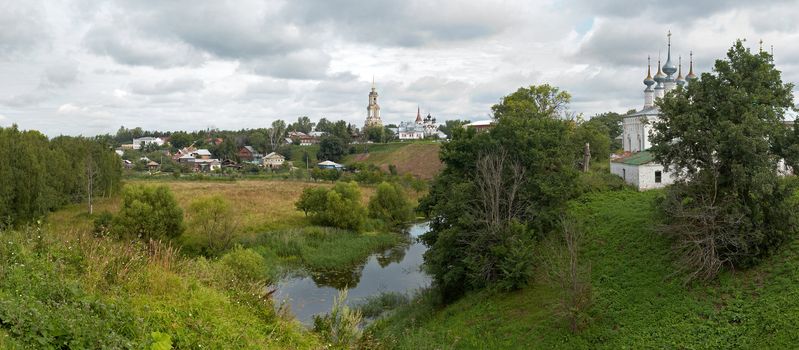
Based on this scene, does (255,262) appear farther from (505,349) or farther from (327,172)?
(327,172)

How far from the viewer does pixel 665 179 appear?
3012cm

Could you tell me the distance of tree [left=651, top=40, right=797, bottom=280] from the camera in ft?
54.0

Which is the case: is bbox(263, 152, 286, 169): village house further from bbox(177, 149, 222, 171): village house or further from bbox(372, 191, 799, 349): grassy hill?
bbox(372, 191, 799, 349): grassy hill

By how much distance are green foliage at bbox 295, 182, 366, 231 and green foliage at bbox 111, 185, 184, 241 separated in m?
10.1

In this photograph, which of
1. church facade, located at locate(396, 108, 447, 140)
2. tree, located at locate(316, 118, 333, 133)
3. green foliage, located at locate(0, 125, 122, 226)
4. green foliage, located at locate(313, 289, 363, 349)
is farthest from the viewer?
tree, located at locate(316, 118, 333, 133)

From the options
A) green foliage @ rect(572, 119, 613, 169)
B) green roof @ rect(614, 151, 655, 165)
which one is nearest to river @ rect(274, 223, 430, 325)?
green foliage @ rect(572, 119, 613, 169)

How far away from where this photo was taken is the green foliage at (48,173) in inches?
1236

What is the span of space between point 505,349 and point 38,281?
39.6 ft

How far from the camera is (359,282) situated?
2780cm

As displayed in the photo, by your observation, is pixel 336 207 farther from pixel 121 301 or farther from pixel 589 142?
pixel 121 301

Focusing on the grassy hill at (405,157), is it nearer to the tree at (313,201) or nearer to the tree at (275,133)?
the tree at (275,133)

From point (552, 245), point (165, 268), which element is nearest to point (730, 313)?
point (552, 245)

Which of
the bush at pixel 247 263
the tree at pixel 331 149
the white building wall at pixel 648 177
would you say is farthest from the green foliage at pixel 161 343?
the tree at pixel 331 149

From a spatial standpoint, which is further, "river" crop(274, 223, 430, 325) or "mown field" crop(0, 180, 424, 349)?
"river" crop(274, 223, 430, 325)
